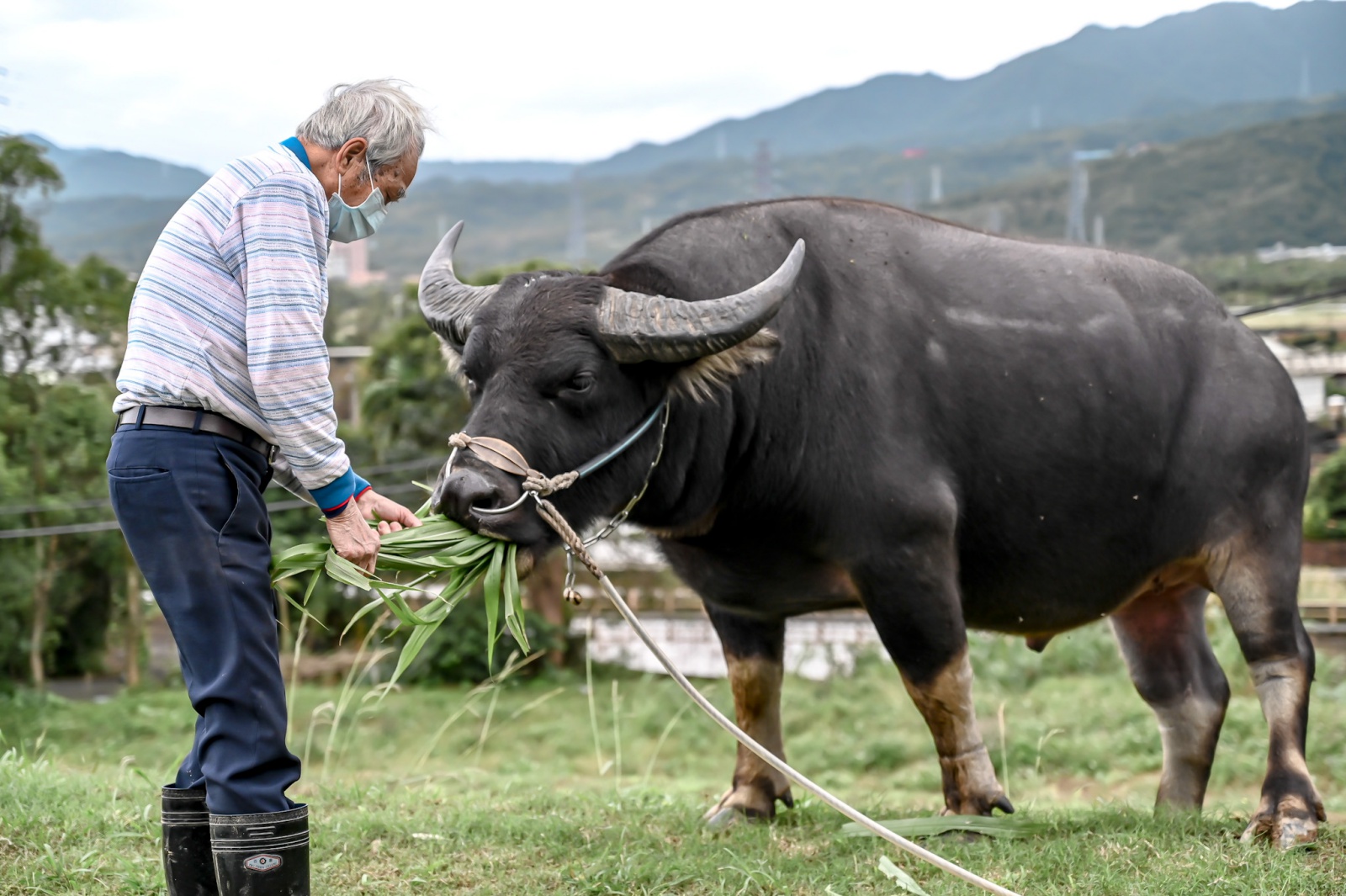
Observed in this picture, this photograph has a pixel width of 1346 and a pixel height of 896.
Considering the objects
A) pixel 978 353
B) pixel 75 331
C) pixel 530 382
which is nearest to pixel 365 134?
pixel 530 382

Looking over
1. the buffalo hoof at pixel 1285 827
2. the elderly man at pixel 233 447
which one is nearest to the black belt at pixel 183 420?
the elderly man at pixel 233 447

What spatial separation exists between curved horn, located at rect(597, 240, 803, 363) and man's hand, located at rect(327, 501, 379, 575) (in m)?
1.01

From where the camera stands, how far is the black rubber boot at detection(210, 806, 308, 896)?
3.00 m

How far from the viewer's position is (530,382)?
3.74m

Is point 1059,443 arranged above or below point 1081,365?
below

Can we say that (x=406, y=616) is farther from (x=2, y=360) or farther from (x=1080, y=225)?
(x=1080, y=225)

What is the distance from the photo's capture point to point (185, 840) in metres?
3.34

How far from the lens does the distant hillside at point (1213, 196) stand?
59.7m

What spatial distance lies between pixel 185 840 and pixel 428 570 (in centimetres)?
98

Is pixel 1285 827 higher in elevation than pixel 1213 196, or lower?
lower

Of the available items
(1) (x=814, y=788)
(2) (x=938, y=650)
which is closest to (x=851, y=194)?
(2) (x=938, y=650)

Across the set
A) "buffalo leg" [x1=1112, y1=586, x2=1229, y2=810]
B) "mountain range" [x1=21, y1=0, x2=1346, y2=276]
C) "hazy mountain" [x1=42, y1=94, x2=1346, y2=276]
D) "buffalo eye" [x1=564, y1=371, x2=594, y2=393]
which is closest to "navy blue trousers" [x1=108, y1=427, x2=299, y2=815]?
"buffalo eye" [x1=564, y1=371, x2=594, y2=393]

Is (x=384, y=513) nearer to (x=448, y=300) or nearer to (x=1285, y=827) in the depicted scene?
(x=448, y=300)

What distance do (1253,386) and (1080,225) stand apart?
222 ft
